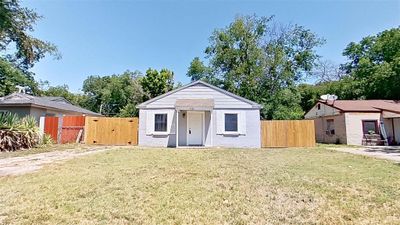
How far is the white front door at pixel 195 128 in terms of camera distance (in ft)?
54.3

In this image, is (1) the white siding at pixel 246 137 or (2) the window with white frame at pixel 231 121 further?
(2) the window with white frame at pixel 231 121

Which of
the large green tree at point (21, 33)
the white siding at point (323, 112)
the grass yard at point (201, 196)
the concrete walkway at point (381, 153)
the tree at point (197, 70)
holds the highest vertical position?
the tree at point (197, 70)

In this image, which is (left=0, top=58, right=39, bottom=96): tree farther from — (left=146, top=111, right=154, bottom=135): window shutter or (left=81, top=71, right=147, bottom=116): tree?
(left=146, top=111, right=154, bottom=135): window shutter

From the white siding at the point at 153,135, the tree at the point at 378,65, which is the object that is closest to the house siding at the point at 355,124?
the tree at the point at 378,65

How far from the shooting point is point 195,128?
54.6ft

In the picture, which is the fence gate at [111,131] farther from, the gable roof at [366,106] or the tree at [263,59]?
the gable roof at [366,106]

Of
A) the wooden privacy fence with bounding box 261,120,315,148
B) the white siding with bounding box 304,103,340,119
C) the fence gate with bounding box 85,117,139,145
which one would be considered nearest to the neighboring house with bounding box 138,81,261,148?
the wooden privacy fence with bounding box 261,120,315,148

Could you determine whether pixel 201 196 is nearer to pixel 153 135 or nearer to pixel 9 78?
pixel 153 135

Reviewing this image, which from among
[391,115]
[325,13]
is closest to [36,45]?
[325,13]

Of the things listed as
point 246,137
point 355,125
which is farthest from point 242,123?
point 355,125

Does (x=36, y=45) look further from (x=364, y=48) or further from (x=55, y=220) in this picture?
(x=364, y=48)

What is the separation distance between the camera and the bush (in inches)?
518

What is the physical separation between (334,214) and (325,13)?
59.3 ft

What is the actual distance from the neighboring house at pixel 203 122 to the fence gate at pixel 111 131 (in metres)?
0.88
